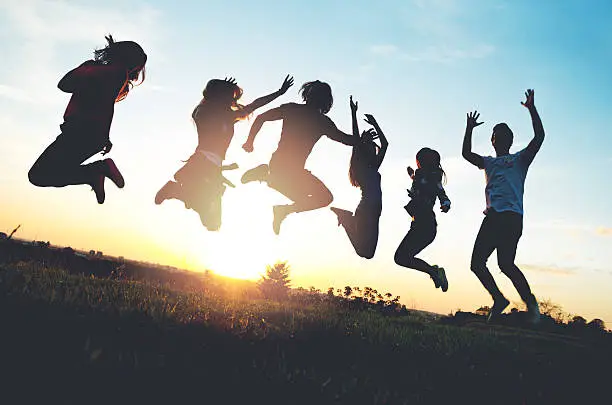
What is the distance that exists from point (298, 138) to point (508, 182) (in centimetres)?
356

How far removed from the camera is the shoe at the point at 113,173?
630 cm

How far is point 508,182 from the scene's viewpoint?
7.19m

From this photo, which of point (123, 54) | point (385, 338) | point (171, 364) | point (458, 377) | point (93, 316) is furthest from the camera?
point (123, 54)

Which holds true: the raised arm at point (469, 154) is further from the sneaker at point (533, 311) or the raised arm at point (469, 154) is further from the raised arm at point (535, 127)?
the sneaker at point (533, 311)

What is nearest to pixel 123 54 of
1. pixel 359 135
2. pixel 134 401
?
pixel 359 135

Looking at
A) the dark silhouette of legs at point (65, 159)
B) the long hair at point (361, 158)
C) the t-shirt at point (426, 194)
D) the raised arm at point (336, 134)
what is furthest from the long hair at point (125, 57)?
the t-shirt at point (426, 194)

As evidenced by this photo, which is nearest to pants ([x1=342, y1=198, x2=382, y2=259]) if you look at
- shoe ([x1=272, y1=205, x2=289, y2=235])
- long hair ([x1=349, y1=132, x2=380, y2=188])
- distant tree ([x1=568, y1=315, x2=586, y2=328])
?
long hair ([x1=349, y1=132, x2=380, y2=188])

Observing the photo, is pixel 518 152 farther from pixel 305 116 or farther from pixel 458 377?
pixel 458 377

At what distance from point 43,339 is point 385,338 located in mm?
3922

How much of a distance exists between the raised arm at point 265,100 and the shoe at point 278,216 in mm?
1796

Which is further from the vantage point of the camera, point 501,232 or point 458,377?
point 501,232

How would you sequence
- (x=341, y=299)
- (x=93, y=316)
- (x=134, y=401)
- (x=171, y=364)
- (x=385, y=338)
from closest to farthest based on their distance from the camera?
(x=134, y=401) < (x=171, y=364) < (x=93, y=316) < (x=385, y=338) < (x=341, y=299)

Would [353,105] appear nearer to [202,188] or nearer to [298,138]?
[298,138]

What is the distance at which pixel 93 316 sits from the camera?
3.83 metres
